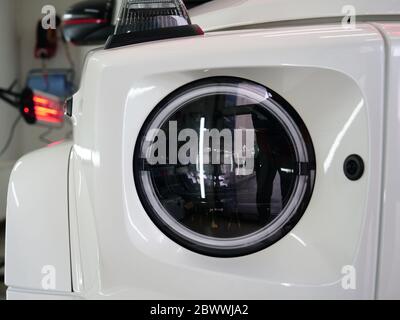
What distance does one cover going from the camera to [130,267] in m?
0.69

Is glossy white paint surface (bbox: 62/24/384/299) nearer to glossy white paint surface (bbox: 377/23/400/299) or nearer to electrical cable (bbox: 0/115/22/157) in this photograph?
glossy white paint surface (bbox: 377/23/400/299)

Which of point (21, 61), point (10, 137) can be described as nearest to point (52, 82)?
point (21, 61)

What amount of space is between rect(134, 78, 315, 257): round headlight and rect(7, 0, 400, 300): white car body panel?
0.06ft

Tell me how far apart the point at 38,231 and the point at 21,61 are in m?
3.00

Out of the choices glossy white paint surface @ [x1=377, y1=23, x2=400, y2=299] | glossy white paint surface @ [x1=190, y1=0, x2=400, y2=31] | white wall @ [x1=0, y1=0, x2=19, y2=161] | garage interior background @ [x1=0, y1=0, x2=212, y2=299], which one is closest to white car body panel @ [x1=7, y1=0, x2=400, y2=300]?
glossy white paint surface @ [x1=377, y1=23, x2=400, y2=299]

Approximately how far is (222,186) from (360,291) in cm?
26

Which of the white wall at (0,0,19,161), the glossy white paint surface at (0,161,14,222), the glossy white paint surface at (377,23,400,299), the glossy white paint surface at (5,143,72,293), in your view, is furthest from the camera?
the white wall at (0,0,19,161)

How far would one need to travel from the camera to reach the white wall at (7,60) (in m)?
3.17

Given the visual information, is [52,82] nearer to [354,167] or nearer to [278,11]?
[278,11]

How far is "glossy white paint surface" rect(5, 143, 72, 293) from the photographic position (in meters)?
0.79

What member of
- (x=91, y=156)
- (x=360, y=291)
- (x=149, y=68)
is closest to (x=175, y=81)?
(x=149, y=68)

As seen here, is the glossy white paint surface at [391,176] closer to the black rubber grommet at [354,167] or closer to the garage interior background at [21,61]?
the black rubber grommet at [354,167]

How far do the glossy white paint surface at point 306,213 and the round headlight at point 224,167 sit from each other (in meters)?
0.02
